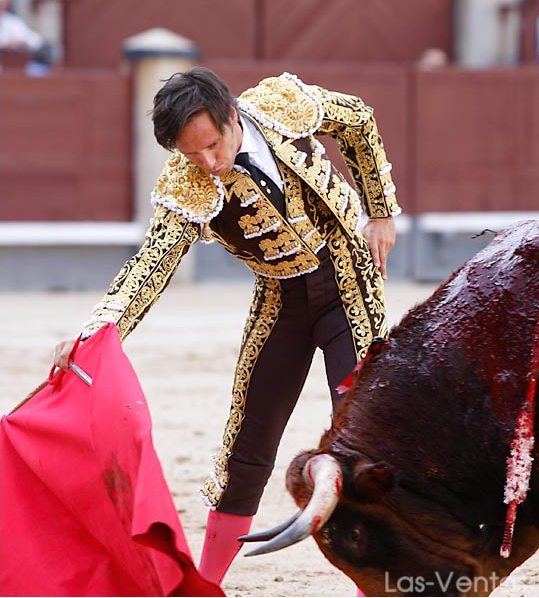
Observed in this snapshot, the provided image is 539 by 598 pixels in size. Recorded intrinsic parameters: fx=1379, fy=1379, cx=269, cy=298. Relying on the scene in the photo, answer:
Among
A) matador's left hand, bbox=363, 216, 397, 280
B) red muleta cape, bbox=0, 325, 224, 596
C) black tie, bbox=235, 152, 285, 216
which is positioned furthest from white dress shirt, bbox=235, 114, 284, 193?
red muleta cape, bbox=0, 325, 224, 596

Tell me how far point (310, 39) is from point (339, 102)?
341 inches

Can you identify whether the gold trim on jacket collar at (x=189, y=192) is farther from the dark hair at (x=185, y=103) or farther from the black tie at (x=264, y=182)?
the dark hair at (x=185, y=103)

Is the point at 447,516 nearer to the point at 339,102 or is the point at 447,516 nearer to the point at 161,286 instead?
the point at 161,286

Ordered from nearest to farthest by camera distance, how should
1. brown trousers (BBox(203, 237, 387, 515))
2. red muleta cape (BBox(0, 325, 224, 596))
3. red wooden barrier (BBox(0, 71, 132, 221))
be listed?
red muleta cape (BBox(0, 325, 224, 596)) → brown trousers (BBox(203, 237, 387, 515)) → red wooden barrier (BBox(0, 71, 132, 221))

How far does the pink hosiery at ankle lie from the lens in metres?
2.81

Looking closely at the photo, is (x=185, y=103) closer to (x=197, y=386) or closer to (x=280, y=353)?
(x=280, y=353)

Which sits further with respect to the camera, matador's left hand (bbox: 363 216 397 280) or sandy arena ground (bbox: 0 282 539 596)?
sandy arena ground (bbox: 0 282 539 596)

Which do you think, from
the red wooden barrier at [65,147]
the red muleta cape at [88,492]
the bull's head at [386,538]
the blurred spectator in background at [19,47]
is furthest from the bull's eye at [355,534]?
the blurred spectator in background at [19,47]

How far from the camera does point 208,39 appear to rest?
431 inches

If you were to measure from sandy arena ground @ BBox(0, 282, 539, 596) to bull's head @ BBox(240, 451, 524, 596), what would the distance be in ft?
2.42

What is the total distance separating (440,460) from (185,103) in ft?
2.35

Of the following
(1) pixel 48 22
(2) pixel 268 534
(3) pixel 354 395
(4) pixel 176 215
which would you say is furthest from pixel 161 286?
(1) pixel 48 22

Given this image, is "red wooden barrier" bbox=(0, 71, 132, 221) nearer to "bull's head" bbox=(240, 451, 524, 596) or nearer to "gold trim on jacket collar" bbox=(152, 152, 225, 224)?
"gold trim on jacket collar" bbox=(152, 152, 225, 224)

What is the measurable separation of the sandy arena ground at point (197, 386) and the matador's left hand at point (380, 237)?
72cm
